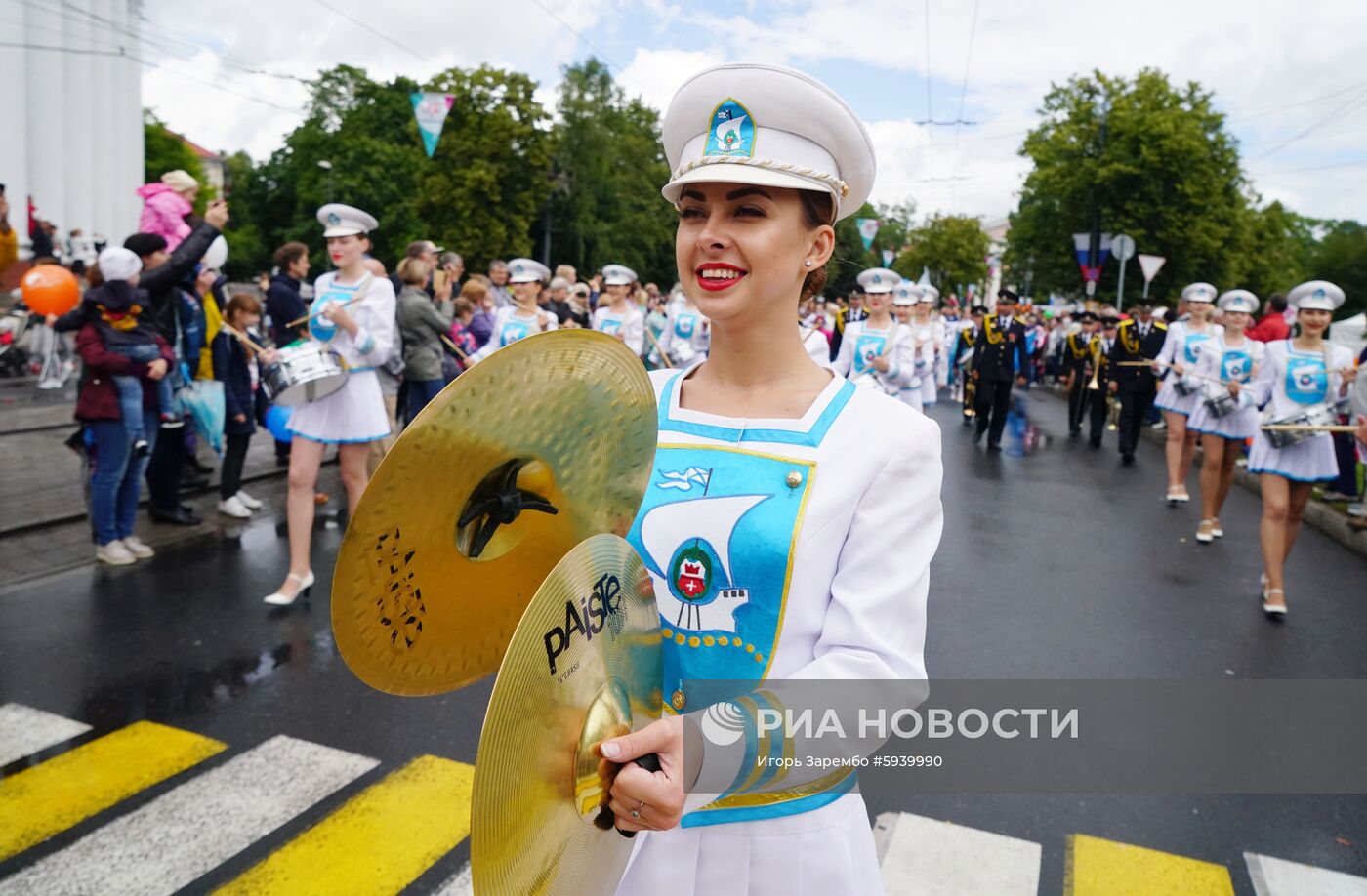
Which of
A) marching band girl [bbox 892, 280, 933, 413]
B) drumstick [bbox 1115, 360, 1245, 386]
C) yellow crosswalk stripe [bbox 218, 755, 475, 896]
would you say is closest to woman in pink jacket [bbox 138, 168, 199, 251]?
yellow crosswalk stripe [bbox 218, 755, 475, 896]

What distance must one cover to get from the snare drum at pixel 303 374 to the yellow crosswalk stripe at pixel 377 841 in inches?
97.3

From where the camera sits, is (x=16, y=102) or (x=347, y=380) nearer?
(x=347, y=380)

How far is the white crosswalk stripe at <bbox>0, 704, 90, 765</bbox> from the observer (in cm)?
404

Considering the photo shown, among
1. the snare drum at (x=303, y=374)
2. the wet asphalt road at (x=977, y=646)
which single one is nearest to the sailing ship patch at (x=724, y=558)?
the wet asphalt road at (x=977, y=646)

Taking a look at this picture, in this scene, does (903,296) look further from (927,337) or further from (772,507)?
(772,507)

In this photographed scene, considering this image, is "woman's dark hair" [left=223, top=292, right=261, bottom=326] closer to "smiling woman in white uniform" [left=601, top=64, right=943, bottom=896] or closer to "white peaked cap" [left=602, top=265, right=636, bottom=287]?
"white peaked cap" [left=602, top=265, right=636, bottom=287]

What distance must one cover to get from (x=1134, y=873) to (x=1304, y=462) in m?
4.09

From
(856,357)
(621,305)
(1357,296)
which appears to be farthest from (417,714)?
(1357,296)

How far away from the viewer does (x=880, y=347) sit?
9.80 metres

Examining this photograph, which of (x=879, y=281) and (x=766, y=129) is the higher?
(x=879, y=281)

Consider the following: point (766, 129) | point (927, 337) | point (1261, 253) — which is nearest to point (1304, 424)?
point (766, 129)

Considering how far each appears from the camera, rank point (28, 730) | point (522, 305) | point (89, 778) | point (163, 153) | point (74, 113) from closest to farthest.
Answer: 1. point (89, 778)
2. point (28, 730)
3. point (522, 305)
4. point (74, 113)
5. point (163, 153)

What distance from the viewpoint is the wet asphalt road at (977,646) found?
3752 millimetres

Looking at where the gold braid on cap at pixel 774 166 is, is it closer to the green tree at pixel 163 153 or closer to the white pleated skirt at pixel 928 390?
the white pleated skirt at pixel 928 390
